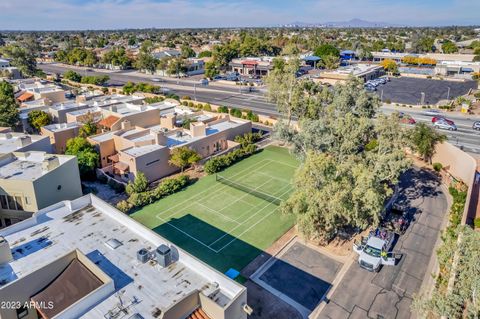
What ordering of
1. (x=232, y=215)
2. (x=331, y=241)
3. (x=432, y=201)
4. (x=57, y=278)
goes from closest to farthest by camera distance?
(x=57, y=278) < (x=331, y=241) < (x=232, y=215) < (x=432, y=201)

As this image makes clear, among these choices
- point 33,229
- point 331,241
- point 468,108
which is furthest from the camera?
point 468,108

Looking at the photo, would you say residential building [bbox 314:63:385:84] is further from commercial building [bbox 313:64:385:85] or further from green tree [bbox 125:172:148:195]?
green tree [bbox 125:172:148:195]

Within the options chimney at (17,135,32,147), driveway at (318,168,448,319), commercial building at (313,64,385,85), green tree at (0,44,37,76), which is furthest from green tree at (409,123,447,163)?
green tree at (0,44,37,76)

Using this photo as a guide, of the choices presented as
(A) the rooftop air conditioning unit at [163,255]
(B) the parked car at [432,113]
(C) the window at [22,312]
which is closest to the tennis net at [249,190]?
(A) the rooftop air conditioning unit at [163,255]

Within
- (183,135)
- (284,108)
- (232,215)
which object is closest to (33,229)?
(232,215)

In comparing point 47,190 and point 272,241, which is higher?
point 47,190

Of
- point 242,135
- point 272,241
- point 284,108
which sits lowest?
point 272,241

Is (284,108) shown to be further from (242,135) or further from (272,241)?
(272,241)
